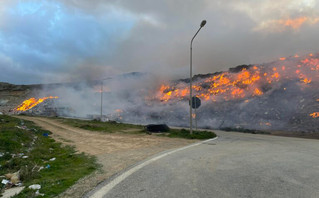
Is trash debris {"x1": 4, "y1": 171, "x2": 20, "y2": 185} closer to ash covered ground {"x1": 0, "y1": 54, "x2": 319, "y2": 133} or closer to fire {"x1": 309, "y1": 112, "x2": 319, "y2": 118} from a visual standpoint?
ash covered ground {"x1": 0, "y1": 54, "x2": 319, "y2": 133}

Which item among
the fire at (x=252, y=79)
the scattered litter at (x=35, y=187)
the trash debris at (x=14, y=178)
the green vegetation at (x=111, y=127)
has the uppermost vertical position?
the fire at (x=252, y=79)

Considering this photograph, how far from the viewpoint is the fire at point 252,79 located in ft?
116

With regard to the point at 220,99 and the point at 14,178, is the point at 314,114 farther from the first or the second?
the point at 14,178

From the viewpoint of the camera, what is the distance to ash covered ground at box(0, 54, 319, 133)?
2838 cm

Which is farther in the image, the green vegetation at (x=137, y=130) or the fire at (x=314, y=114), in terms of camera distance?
the fire at (x=314, y=114)

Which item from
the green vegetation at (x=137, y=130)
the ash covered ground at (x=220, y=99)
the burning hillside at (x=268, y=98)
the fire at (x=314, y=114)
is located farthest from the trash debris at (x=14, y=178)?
the fire at (x=314, y=114)

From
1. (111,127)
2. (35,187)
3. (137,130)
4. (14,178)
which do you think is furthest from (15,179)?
(111,127)

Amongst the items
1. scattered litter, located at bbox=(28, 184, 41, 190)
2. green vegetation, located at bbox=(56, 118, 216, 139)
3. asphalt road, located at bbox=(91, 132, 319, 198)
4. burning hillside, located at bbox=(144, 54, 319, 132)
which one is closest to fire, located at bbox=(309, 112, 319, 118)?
burning hillside, located at bbox=(144, 54, 319, 132)

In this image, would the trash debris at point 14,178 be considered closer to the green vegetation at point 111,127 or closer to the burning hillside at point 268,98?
the green vegetation at point 111,127

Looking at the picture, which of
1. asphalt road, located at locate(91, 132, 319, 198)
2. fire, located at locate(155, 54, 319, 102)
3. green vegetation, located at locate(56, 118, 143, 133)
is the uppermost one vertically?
fire, located at locate(155, 54, 319, 102)

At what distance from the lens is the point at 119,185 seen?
4.40 metres

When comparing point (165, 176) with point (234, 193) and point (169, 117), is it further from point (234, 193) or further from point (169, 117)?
point (169, 117)

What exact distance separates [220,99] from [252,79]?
9.01 m

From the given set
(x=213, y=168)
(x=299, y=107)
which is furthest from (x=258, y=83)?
(x=213, y=168)
